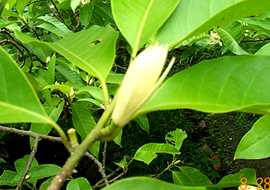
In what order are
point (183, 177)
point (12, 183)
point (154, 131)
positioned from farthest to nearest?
point (154, 131) → point (12, 183) → point (183, 177)

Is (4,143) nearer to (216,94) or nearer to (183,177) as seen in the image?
(183,177)

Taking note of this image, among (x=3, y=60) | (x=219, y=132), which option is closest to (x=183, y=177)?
(x=3, y=60)

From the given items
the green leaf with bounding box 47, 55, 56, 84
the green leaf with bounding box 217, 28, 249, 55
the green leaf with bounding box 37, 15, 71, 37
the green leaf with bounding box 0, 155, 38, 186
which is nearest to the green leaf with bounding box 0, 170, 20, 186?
the green leaf with bounding box 0, 155, 38, 186

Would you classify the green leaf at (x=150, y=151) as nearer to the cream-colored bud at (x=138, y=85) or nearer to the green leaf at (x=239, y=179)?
the green leaf at (x=239, y=179)

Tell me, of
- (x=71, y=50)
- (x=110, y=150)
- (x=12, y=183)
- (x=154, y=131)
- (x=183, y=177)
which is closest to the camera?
(x=71, y=50)

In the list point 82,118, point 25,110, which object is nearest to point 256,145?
point 25,110

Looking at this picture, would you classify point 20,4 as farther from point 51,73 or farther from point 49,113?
point 49,113

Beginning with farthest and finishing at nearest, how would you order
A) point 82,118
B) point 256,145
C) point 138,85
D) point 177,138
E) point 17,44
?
point 177,138
point 17,44
point 82,118
point 256,145
point 138,85

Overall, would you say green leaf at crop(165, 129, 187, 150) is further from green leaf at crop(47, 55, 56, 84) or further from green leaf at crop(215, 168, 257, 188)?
green leaf at crop(215, 168, 257, 188)
